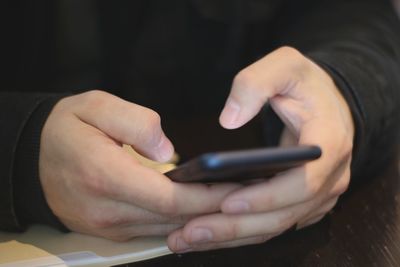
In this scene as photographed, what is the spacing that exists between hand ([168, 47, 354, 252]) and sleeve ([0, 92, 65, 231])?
14 centimetres

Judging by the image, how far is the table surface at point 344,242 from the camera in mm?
423

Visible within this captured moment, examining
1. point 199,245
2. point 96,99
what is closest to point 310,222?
point 199,245

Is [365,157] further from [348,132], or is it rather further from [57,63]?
[57,63]

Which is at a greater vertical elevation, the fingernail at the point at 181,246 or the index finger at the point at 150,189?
the index finger at the point at 150,189

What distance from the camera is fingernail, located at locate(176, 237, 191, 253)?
408 millimetres

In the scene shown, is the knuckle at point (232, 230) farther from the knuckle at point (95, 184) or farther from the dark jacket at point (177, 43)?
the dark jacket at point (177, 43)

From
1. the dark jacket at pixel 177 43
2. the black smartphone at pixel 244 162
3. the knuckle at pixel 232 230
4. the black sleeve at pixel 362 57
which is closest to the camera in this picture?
the black smartphone at pixel 244 162

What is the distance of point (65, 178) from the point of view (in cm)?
41

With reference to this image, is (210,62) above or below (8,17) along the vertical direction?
below

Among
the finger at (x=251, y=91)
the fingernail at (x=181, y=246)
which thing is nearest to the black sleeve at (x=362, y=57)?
the finger at (x=251, y=91)

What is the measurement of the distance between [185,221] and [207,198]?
0.04 metres

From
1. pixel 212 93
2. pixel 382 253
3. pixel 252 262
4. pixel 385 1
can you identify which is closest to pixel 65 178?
pixel 252 262

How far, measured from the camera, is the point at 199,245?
41 cm

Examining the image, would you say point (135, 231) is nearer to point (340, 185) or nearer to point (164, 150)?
point (164, 150)
